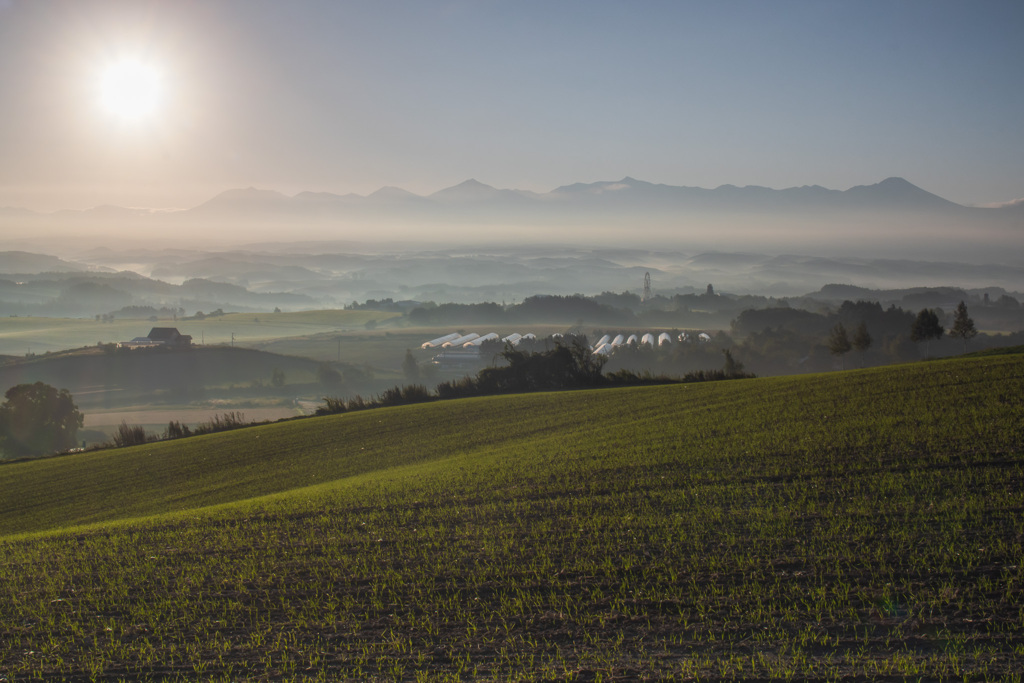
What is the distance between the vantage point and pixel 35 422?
47000 millimetres

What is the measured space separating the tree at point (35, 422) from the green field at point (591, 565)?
36396 mm

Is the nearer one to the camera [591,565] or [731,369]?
[591,565]

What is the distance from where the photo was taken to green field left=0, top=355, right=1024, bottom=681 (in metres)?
6.46

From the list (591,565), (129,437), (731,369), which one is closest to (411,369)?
(731,369)

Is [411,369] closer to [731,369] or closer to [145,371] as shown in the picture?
[145,371]

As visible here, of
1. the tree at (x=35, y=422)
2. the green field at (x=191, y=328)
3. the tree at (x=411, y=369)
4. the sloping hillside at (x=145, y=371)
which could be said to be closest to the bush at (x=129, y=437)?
the tree at (x=35, y=422)

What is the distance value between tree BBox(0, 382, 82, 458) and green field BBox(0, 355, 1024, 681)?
36396 mm

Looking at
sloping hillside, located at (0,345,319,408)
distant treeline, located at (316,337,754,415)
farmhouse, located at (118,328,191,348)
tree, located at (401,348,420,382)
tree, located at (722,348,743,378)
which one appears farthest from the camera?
farmhouse, located at (118,328,191,348)

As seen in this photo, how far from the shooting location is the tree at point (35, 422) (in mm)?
46281

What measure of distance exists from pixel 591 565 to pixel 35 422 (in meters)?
51.4

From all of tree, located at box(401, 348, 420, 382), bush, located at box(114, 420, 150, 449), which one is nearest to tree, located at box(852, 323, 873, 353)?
bush, located at box(114, 420, 150, 449)

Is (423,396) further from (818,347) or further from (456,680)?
(818,347)

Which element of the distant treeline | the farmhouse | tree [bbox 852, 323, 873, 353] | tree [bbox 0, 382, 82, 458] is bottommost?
tree [bbox 0, 382, 82, 458]

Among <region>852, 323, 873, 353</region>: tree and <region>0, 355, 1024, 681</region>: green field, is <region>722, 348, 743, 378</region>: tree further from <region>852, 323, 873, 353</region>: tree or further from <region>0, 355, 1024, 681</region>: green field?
<region>0, 355, 1024, 681</region>: green field
